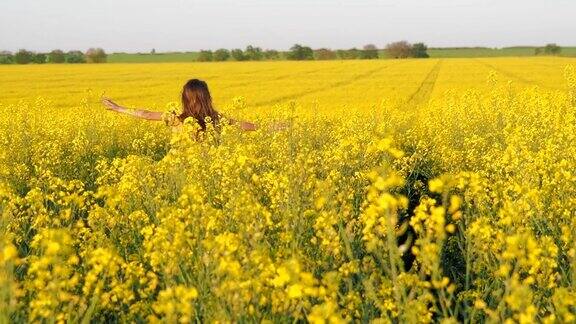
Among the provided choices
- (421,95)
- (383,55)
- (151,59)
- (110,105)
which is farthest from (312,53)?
(110,105)

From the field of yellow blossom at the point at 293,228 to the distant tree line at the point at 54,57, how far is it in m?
58.3

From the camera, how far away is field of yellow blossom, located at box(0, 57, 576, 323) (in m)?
2.44

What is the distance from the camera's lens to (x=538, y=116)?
8.81m

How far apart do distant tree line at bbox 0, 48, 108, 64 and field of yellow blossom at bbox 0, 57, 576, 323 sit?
58345 millimetres

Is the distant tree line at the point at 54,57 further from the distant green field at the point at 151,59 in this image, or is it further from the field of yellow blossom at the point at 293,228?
the field of yellow blossom at the point at 293,228

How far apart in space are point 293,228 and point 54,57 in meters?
69.6

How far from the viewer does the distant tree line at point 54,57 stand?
63250 millimetres

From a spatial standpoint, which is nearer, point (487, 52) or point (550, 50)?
point (550, 50)

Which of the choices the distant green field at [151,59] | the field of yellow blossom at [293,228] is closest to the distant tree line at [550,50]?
the distant green field at [151,59]

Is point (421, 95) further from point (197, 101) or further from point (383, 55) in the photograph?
point (383, 55)

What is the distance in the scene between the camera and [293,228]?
333cm

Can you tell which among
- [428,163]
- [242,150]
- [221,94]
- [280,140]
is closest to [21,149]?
[280,140]

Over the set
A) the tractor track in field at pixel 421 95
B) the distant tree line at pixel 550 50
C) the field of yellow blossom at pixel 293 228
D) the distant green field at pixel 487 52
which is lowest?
the distant green field at pixel 487 52

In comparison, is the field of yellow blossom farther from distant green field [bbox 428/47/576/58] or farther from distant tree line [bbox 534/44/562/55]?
distant tree line [bbox 534/44/562/55]
